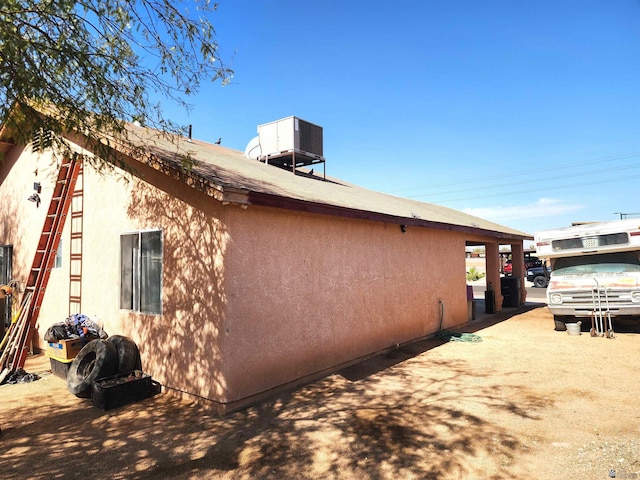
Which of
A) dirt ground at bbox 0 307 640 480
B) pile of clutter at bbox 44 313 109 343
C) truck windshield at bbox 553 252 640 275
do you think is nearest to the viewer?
dirt ground at bbox 0 307 640 480

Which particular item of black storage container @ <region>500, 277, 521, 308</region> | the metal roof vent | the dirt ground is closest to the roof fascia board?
the dirt ground

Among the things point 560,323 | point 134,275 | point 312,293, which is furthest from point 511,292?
point 134,275

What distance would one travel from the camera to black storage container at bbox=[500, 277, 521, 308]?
1658cm

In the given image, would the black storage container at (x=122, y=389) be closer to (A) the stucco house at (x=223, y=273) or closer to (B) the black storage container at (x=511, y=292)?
(A) the stucco house at (x=223, y=273)

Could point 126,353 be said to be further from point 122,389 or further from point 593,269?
point 593,269

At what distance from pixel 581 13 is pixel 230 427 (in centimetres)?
1134

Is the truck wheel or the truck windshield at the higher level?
the truck windshield

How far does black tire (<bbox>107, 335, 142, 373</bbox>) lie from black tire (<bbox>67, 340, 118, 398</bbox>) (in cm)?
7

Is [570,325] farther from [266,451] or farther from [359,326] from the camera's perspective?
[266,451]

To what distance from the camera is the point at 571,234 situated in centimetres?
1114

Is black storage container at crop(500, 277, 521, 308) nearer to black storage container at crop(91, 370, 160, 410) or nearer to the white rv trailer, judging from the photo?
the white rv trailer

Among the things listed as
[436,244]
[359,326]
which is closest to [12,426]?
[359,326]

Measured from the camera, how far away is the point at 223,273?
5.33 metres

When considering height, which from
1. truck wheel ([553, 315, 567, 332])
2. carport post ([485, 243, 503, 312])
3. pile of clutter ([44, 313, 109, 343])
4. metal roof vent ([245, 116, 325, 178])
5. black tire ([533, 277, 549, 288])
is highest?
metal roof vent ([245, 116, 325, 178])
